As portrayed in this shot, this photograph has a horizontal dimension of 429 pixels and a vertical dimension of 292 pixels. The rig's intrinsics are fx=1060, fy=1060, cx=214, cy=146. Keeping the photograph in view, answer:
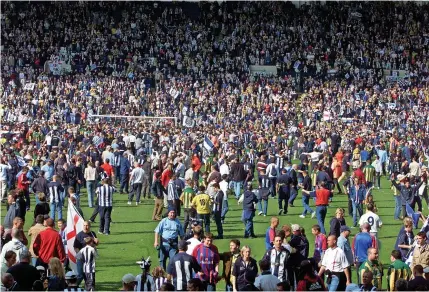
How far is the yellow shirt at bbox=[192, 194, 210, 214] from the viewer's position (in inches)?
877

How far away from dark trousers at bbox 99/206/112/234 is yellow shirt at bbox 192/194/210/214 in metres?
2.17

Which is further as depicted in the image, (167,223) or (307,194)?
(307,194)

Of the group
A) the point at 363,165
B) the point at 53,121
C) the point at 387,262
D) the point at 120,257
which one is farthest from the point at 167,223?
the point at 53,121

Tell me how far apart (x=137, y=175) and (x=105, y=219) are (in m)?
4.78

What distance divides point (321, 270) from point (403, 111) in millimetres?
36809

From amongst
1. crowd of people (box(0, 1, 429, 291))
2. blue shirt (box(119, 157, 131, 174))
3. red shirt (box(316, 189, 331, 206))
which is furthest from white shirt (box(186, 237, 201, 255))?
blue shirt (box(119, 157, 131, 174))

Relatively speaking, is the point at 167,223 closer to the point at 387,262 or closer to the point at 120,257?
the point at 120,257

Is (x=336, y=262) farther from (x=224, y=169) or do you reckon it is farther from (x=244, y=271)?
(x=224, y=169)

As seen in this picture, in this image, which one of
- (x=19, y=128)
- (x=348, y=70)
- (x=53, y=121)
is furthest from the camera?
(x=348, y=70)

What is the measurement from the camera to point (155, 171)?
2791cm

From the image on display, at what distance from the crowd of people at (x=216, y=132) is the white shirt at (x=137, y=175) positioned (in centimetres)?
3

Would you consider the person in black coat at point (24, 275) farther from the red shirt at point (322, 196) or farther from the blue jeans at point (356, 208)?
the blue jeans at point (356, 208)

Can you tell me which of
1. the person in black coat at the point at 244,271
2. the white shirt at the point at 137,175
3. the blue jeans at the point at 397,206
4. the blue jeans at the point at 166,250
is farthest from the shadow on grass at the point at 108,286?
the blue jeans at the point at 397,206

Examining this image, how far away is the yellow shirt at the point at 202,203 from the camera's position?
73.1 feet
